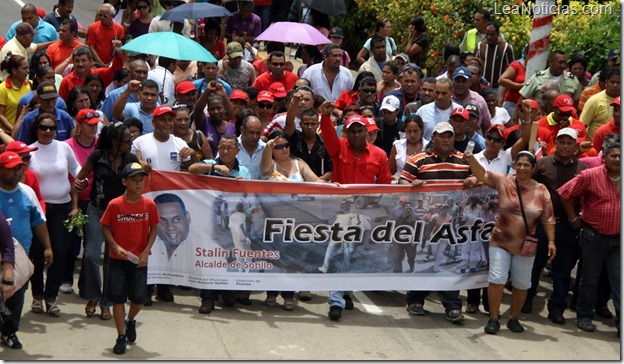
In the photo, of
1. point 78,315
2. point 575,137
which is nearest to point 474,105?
point 575,137

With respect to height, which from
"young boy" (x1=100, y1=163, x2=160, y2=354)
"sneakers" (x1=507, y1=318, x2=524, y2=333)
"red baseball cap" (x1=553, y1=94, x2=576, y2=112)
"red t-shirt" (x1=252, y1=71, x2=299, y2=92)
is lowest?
"sneakers" (x1=507, y1=318, x2=524, y2=333)

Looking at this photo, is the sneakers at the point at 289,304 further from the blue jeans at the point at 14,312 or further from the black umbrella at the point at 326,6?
the black umbrella at the point at 326,6

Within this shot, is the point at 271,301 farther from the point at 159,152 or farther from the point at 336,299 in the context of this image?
the point at 159,152

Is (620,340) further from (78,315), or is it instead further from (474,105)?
(78,315)

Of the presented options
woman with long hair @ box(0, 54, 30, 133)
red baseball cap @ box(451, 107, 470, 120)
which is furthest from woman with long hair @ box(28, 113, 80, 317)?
red baseball cap @ box(451, 107, 470, 120)

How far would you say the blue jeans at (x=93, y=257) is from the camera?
10.7 m

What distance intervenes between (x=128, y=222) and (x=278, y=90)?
4.55 m

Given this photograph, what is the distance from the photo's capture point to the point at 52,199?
10852 mm

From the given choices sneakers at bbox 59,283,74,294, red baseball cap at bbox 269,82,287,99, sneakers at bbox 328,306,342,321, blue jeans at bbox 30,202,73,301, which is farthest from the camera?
red baseball cap at bbox 269,82,287,99

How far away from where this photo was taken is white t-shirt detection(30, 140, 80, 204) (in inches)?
427

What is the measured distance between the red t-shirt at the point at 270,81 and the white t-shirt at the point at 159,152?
12.6 ft

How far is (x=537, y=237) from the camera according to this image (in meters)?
11.5

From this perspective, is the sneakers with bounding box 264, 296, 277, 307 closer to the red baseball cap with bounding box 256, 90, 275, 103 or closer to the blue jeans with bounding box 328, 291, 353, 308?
the blue jeans with bounding box 328, 291, 353, 308

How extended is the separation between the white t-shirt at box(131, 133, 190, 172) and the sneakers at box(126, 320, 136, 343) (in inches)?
74.3
